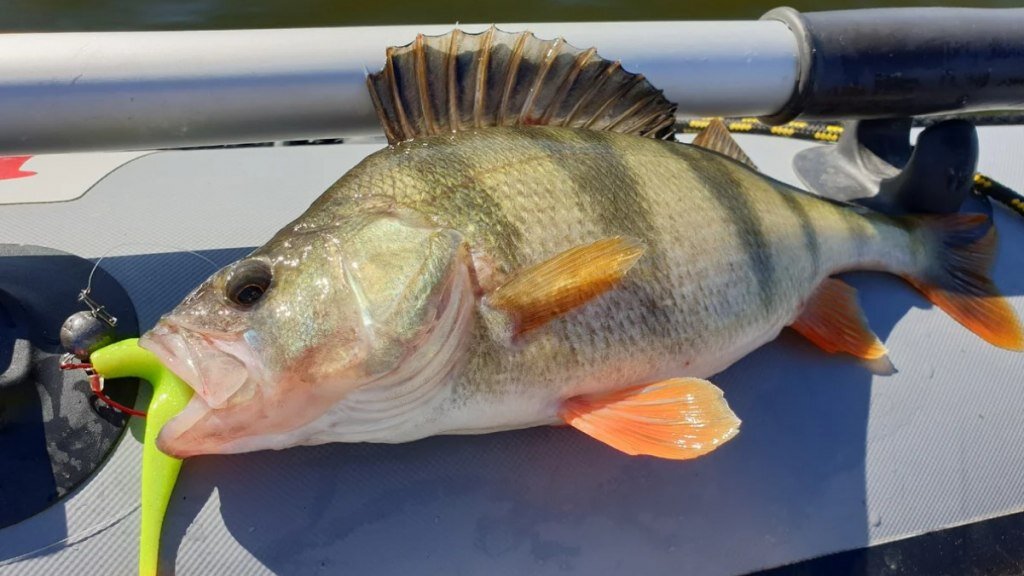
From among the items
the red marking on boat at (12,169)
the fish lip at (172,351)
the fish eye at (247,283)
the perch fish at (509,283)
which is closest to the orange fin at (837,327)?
the perch fish at (509,283)

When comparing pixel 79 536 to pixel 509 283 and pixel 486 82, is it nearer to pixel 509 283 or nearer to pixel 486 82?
pixel 509 283

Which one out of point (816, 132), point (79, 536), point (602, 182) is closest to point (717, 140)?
point (602, 182)

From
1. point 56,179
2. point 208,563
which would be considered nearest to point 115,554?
point 208,563

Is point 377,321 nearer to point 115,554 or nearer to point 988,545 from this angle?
point 115,554

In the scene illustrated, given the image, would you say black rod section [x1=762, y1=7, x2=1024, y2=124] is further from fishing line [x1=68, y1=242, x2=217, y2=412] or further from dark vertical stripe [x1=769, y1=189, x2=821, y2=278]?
fishing line [x1=68, y1=242, x2=217, y2=412]

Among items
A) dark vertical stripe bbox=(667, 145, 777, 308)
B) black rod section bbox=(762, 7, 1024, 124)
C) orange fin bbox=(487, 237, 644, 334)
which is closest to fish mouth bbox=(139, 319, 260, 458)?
orange fin bbox=(487, 237, 644, 334)

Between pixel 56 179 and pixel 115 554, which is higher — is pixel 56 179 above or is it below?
above
